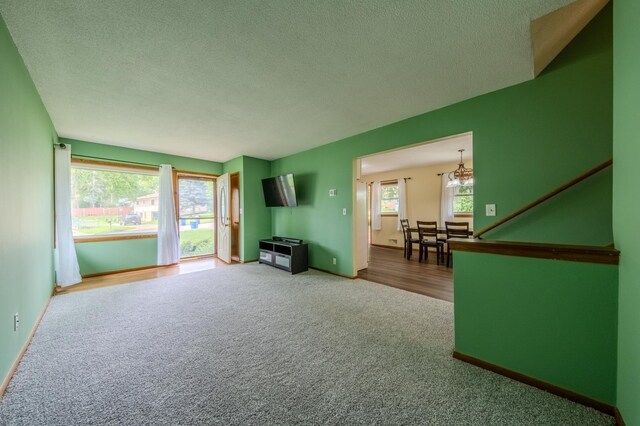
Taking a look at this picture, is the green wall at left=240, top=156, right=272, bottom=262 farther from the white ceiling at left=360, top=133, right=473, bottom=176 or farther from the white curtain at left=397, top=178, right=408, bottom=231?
the white curtain at left=397, top=178, right=408, bottom=231

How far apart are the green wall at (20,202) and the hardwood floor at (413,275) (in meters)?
3.94

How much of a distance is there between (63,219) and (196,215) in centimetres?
241

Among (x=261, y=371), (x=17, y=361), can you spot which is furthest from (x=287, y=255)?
(x=17, y=361)

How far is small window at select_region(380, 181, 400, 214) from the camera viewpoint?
738cm

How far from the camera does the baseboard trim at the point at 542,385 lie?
133 cm

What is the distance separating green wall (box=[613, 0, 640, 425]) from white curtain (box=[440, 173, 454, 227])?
16.5 feet

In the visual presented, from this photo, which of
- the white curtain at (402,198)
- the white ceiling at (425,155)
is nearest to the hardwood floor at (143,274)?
the white ceiling at (425,155)

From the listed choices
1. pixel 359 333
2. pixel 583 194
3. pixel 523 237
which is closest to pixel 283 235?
pixel 359 333

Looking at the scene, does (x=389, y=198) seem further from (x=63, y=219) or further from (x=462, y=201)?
(x=63, y=219)

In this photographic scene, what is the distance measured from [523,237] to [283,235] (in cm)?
432

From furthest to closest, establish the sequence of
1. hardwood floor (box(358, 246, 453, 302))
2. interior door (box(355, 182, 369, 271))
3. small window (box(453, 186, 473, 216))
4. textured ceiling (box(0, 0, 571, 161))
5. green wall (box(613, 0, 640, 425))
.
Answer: small window (box(453, 186, 473, 216))
interior door (box(355, 182, 369, 271))
hardwood floor (box(358, 246, 453, 302))
textured ceiling (box(0, 0, 571, 161))
green wall (box(613, 0, 640, 425))

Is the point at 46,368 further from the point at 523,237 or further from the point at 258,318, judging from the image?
the point at 523,237

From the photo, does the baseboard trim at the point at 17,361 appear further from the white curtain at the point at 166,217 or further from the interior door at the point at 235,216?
the interior door at the point at 235,216

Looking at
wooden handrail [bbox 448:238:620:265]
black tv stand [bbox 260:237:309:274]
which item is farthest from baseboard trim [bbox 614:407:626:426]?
black tv stand [bbox 260:237:309:274]
